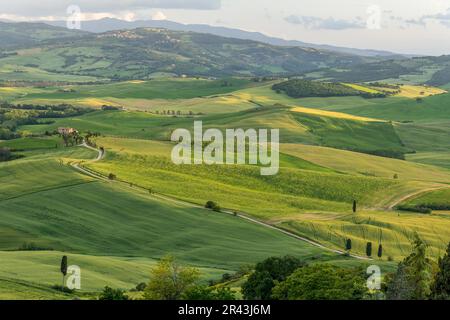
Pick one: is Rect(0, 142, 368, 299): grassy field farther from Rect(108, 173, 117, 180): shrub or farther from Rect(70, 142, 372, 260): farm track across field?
Rect(108, 173, 117, 180): shrub

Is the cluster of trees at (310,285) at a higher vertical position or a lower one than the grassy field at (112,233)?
higher

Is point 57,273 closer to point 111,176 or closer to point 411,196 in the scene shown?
Answer: point 111,176

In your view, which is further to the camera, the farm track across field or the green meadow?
the farm track across field

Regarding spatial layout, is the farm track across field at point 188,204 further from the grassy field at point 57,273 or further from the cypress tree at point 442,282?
the cypress tree at point 442,282

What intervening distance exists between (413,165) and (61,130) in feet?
311

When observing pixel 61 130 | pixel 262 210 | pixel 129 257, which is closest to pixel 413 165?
pixel 262 210

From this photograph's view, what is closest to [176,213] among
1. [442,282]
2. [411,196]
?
[411,196]

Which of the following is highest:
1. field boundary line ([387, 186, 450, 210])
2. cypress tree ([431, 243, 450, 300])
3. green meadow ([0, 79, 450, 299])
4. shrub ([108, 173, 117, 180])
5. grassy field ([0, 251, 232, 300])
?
cypress tree ([431, 243, 450, 300])

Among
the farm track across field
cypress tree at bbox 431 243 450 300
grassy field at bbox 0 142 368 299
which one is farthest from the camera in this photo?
the farm track across field

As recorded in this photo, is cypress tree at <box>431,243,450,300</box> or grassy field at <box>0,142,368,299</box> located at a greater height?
cypress tree at <box>431,243,450,300</box>

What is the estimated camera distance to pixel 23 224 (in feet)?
349

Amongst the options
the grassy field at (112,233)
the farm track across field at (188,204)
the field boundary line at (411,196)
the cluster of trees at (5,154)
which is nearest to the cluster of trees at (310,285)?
the grassy field at (112,233)

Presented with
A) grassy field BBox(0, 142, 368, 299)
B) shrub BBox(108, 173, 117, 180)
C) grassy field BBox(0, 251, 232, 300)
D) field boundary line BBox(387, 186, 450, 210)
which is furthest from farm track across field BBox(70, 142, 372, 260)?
field boundary line BBox(387, 186, 450, 210)

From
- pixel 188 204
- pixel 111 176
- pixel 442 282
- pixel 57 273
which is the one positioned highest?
pixel 442 282
